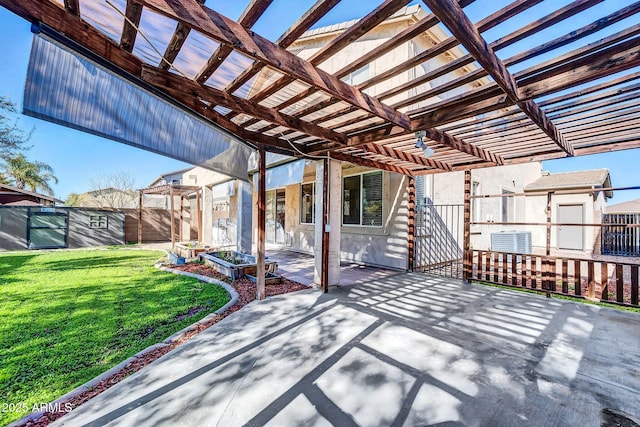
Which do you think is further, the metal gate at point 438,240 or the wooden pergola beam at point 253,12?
the metal gate at point 438,240

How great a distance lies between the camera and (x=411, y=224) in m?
6.70

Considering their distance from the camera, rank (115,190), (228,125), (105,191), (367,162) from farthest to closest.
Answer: (115,190)
(105,191)
(367,162)
(228,125)

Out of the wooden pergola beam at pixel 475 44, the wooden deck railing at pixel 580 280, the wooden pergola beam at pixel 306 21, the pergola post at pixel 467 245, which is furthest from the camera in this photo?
the pergola post at pixel 467 245

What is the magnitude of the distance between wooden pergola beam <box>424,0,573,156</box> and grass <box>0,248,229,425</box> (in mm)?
3978

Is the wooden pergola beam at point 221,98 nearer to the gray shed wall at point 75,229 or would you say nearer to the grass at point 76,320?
the grass at point 76,320

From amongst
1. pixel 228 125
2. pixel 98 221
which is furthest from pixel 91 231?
pixel 228 125

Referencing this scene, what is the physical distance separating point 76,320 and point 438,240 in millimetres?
7800

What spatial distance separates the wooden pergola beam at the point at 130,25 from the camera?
1840mm

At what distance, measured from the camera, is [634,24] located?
187 centimetres

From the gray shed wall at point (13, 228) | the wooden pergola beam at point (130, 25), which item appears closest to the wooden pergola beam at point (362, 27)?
the wooden pergola beam at point (130, 25)

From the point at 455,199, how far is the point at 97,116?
8.30 metres

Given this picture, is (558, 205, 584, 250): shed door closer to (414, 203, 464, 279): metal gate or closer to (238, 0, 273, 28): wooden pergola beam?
(414, 203, 464, 279): metal gate

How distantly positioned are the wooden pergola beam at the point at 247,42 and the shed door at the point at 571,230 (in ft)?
46.3

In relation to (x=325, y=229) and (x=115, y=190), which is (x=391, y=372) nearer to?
(x=325, y=229)
